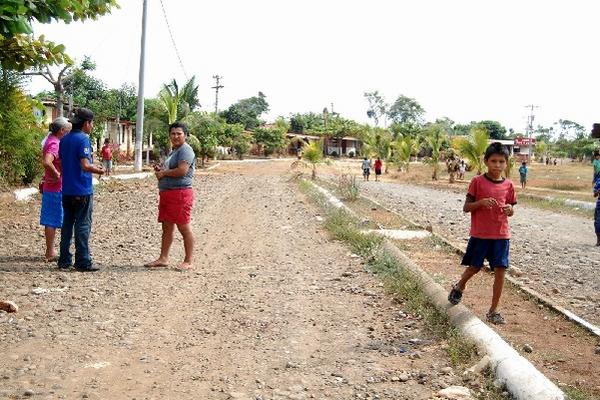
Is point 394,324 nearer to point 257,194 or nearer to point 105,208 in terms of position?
point 105,208

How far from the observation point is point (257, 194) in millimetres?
19344

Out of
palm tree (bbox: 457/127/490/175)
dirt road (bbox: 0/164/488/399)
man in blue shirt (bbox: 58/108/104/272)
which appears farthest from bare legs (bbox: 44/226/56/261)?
palm tree (bbox: 457/127/490/175)

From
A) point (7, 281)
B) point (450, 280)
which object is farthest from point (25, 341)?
point (450, 280)

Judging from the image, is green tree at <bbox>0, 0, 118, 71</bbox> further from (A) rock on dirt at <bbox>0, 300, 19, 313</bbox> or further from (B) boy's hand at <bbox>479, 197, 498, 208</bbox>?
(B) boy's hand at <bbox>479, 197, 498, 208</bbox>

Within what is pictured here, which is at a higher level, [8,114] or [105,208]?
[8,114]

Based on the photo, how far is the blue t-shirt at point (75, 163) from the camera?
21.4ft

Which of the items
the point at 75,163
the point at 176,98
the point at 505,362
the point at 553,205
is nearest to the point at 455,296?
the point at 505,362

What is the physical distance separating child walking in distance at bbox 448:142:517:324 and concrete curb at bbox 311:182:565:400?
442 millimetres

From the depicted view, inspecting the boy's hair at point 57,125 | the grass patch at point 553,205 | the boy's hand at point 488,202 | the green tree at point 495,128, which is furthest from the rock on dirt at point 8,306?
the green tree at point 495,128

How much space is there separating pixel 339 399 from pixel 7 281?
3871 mm

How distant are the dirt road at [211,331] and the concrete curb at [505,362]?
0.94 ft

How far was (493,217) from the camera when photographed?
524 centimetres

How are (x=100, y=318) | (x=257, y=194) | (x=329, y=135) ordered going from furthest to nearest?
(x=329, y=135) → (x=257, y=194) → (x=100, y=318)

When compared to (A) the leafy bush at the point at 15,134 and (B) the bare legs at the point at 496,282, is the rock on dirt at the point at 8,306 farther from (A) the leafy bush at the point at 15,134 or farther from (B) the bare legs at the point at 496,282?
(A) the leafy bush at the point at 15,134
